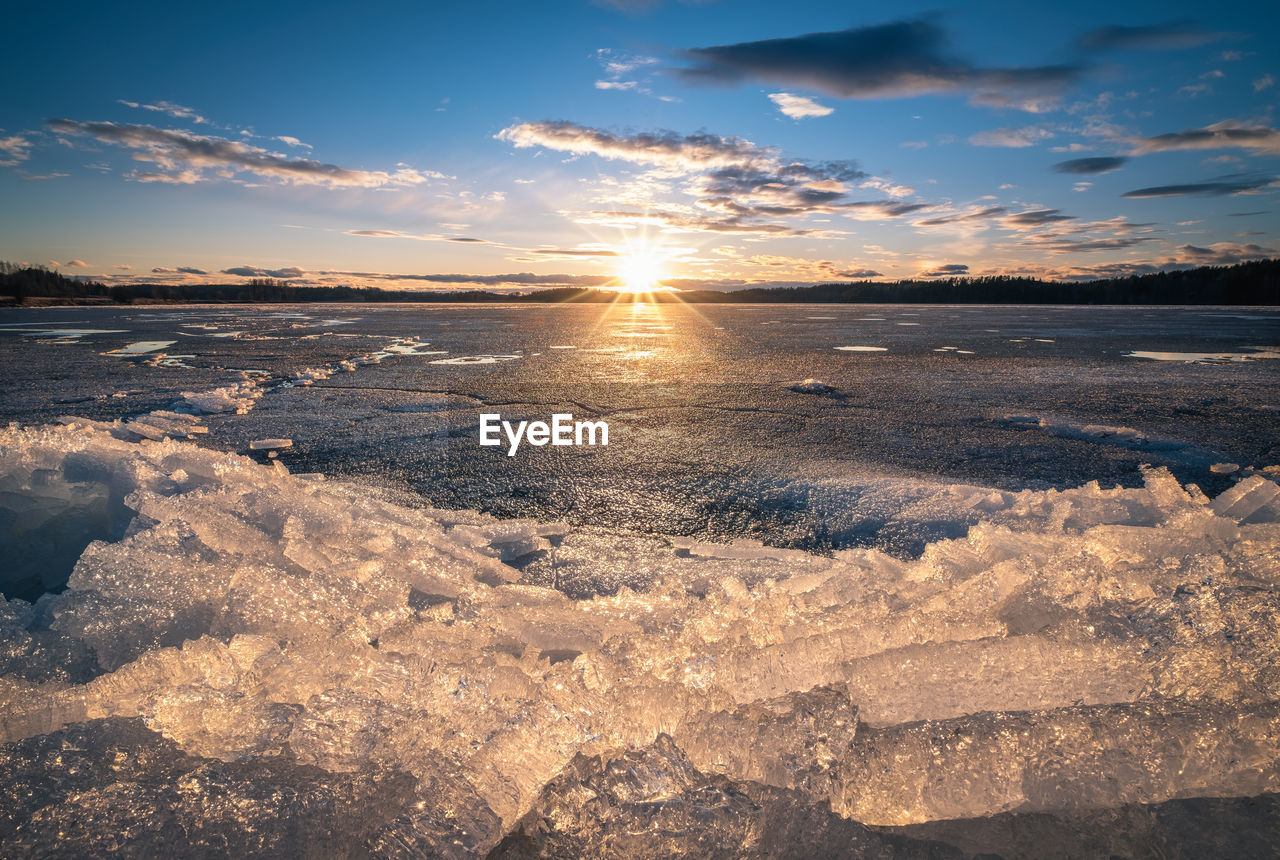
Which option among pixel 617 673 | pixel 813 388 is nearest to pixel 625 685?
pixel 617 673

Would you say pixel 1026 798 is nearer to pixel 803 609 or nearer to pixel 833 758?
pixel 833 758

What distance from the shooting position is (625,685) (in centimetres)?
138

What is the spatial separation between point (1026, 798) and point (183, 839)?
154cm

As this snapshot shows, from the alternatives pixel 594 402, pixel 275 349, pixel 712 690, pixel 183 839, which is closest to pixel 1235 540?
pixel 712 690

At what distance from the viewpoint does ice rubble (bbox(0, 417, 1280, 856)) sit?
1.23 meters

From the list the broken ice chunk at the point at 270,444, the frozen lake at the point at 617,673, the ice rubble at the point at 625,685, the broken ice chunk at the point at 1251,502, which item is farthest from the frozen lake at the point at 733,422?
the ice rubble at the point at 625,685

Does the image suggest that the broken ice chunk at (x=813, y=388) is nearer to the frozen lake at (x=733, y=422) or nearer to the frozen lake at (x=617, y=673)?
the frozen lake at (x=733, y=422)

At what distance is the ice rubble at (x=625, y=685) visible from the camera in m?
1.23

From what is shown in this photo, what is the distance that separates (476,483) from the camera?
11.2 ft

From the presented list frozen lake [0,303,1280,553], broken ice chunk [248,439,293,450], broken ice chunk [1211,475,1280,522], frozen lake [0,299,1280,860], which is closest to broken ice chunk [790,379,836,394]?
frozen lake [0,303,1280,553]

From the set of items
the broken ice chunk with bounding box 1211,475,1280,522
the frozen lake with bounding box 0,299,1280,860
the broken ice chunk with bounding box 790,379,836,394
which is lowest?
the frozen lake with bounding box 0,299,1280,860

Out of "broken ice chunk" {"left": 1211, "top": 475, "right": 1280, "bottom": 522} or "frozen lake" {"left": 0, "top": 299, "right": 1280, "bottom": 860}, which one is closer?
"frozen lake" {"left": 0, "top": 299, "right": 1280, "bottom": 860}

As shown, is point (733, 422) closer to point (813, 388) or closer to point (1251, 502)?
point (813, 388)

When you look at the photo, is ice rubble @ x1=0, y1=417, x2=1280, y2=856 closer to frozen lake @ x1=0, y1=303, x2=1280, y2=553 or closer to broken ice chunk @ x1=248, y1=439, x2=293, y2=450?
frozen lake @ x1=0, y1=303, x2=1280, y2=553
